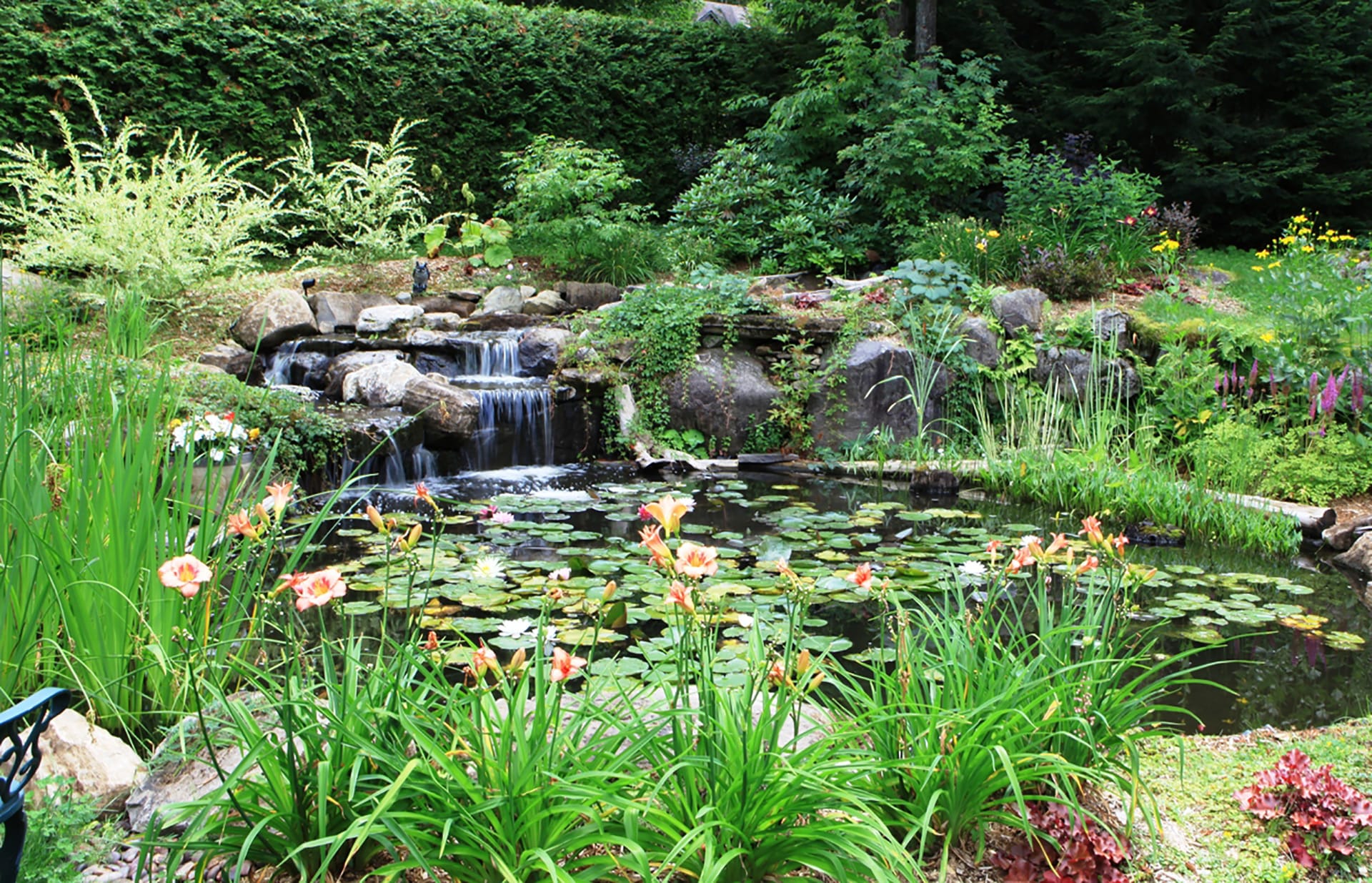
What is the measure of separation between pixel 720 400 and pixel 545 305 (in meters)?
2.41

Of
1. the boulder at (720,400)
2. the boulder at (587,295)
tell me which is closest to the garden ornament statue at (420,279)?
the boulder at (587,295)

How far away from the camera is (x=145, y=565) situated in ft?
7.16

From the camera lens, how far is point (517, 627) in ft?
8.34

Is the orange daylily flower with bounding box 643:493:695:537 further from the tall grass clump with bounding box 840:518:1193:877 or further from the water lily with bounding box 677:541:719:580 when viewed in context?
the tall grass clump with bounding box 840:518:1193:877

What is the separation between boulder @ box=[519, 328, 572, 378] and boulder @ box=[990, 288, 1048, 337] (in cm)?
352

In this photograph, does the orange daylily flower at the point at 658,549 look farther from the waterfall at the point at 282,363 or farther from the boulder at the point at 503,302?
the boulder at the point at 503,302

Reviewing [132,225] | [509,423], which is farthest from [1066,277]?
[132,225]

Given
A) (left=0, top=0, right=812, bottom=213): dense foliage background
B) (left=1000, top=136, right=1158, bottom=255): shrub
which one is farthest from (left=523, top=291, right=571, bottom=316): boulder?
(left=1000, top=136, right=1158, bottom=255): shrub

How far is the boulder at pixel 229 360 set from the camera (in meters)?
7.25

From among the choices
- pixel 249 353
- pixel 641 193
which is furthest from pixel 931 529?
pixel 641 193

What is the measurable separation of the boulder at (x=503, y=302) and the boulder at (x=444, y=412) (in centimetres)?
242

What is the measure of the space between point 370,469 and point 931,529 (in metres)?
3.59

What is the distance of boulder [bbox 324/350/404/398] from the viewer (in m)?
7.24

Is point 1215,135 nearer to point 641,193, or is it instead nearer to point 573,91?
point 641,193
